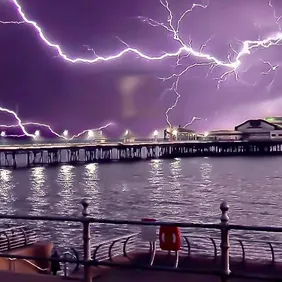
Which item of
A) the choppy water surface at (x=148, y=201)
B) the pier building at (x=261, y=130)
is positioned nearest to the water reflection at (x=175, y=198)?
the choppy water surface at (x=148, y=201)

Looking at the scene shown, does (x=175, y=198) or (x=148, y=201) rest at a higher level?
(x=175, y=198)

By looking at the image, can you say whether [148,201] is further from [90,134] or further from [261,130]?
[261,130]

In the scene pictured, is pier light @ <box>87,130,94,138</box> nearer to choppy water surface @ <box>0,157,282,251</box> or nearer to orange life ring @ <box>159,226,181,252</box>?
choppy water surface @ <box>0,157,282,251</box>

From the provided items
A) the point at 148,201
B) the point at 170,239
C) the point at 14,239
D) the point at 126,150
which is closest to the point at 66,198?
the point at 148,201

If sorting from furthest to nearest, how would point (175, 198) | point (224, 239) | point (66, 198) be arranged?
point (66, 198) < point (175, 198) < point (224, 239)

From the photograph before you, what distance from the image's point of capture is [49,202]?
138 ft

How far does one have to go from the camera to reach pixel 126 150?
130375mm

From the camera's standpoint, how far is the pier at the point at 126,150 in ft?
350

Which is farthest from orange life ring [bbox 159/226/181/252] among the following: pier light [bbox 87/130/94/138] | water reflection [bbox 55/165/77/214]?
pier light [bbox 87/130/94/138]

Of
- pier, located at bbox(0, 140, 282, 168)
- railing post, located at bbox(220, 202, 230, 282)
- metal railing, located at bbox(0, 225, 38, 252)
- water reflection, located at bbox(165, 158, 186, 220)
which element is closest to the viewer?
railing post, located at bbox(220, 202, 230, 282)

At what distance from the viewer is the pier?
→ 350ft

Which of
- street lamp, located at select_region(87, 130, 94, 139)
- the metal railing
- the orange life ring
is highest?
street lamp, located at select_region(87, 130, 94, 139)

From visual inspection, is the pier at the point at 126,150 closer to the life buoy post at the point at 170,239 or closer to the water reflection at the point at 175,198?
the water reflection at the point at 175,198

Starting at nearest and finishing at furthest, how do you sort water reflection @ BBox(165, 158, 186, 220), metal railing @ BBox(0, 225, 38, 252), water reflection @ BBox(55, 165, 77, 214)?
metal railing @ BBox(0, 225, 38, 252) < water reflection @ BBox(165, 158, 186, 220) < water reflection @ BBox(55, 165, 77, 214)
